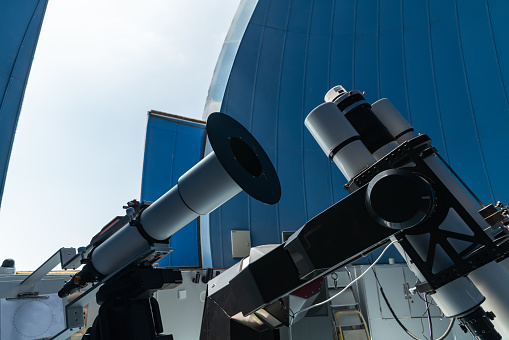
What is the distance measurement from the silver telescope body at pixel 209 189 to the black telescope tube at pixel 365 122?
2.53ft

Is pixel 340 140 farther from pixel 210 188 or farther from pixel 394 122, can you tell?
pixel 210 188

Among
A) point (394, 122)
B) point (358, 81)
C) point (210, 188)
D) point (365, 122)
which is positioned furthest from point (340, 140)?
point (358, 81)

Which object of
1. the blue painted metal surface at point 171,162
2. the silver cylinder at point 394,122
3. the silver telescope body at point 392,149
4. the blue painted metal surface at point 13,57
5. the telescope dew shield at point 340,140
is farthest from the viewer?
the blue painted metal surface at point 171,162

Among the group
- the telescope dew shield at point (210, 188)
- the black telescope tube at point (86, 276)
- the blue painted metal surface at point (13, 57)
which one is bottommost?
the black telescope tube at point (86, 276)

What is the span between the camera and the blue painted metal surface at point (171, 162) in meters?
8.53

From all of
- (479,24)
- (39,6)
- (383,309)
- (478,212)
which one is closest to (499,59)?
(479,24)

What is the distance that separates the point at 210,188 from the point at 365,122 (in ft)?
4.09

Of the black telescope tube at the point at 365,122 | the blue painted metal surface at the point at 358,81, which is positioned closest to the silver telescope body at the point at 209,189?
the black telescope tube at the point at 365,122

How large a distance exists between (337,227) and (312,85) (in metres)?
8.10

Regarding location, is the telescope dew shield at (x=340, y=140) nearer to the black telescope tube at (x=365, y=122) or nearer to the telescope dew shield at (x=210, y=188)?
the black telescope tube at (x=365, y=122)

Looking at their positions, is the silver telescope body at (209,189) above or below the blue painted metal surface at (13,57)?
below

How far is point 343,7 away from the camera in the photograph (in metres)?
8.95

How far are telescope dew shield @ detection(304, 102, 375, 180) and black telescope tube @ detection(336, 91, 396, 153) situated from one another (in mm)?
86

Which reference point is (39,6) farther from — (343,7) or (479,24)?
(479,24)
